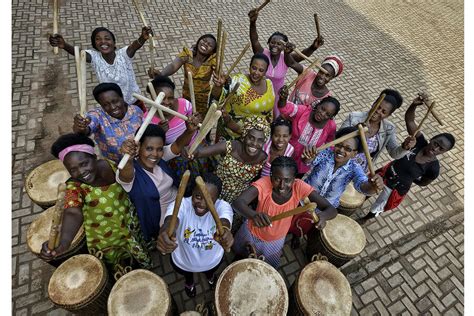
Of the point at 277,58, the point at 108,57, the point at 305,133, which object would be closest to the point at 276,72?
the point at 277,58

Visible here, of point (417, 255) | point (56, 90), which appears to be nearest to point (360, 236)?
point (417, 255)

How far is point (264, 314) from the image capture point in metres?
2.84

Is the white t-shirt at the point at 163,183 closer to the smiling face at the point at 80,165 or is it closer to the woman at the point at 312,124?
the smiling face at the point at 80,165

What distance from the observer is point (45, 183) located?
12.4 ft

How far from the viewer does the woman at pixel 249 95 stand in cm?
405

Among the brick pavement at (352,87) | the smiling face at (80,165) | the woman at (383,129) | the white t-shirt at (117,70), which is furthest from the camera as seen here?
the brick pavement at (352,87)

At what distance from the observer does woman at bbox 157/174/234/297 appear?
2705 mm

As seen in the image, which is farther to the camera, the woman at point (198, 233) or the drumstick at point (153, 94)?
the drumstick at point (153, 94)

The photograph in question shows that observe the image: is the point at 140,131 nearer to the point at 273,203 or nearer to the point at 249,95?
the point at 273,203

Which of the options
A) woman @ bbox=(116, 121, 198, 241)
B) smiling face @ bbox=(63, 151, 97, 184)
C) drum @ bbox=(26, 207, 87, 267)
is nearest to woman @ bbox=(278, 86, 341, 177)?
woman @ bbox=(116, 121, 198, 241)

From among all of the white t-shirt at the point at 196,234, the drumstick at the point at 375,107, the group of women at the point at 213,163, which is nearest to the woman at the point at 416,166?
the group of women at the point at 213,163

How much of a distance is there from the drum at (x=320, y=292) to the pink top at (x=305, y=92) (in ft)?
8.34

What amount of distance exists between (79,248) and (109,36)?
302cm

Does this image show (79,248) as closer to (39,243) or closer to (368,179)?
(39,243)
